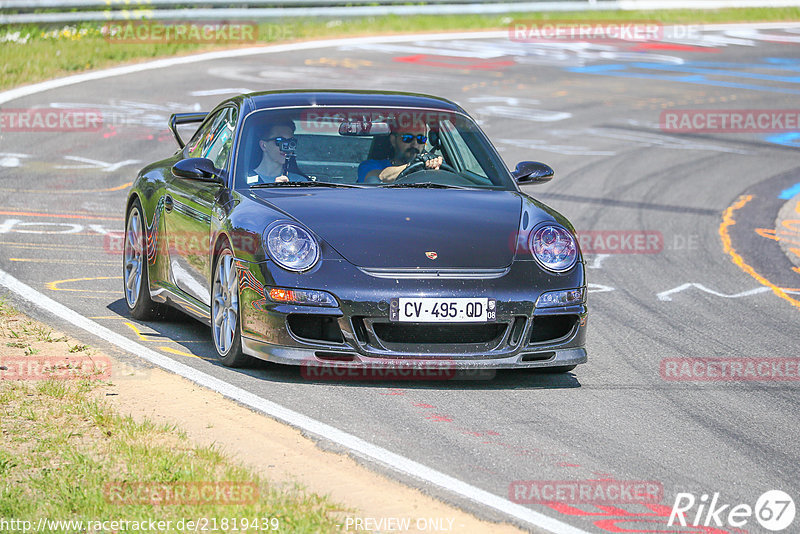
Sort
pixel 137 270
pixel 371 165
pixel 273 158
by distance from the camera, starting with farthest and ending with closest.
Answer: pixel 137 270 → pixel 371 165 → pixel 273 158

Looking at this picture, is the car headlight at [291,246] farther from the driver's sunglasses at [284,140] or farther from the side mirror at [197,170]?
the driver's sunglasses at [284,140]

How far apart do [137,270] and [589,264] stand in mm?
4500

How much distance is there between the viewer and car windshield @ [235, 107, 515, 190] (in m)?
7.62

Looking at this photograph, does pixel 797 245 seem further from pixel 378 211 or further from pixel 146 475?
pixel 146 475

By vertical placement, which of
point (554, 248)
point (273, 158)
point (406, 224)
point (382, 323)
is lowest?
point (382, 323)

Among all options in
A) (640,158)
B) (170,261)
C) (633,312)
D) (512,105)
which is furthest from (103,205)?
(512,105)

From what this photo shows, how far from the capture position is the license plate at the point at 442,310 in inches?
258

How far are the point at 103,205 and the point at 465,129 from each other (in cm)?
603

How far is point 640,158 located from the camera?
18.3 meters

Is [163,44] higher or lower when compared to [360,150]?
lower

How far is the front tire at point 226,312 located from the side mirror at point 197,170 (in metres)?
0.54

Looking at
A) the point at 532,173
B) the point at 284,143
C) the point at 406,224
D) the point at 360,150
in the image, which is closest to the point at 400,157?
the point at 360,150

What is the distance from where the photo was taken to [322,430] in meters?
5.84

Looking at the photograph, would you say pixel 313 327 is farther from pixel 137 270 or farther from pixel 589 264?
pixel 589 264
